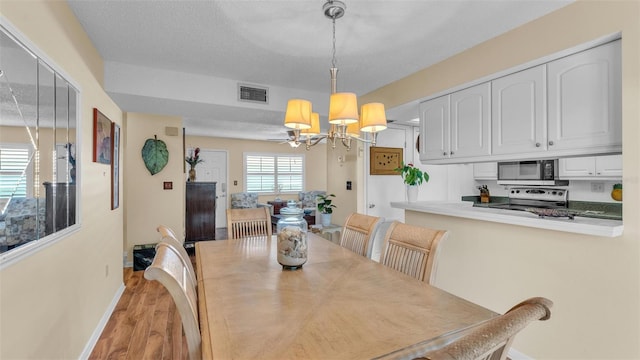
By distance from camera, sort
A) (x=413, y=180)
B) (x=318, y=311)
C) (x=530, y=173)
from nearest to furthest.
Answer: (x=318, y=311)
(x=413, y=180)
(x=530, y=173)

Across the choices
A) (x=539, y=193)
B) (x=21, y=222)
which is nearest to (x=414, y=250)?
(x=21, y=222)

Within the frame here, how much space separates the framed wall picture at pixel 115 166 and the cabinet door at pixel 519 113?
3.35 m

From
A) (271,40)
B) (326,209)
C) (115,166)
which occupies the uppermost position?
(271,40)

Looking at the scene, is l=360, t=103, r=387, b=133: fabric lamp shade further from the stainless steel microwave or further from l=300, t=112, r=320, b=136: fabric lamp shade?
the stainless steel microwave

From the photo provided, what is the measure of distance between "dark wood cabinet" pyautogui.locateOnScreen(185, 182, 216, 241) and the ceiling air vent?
243 centimetres

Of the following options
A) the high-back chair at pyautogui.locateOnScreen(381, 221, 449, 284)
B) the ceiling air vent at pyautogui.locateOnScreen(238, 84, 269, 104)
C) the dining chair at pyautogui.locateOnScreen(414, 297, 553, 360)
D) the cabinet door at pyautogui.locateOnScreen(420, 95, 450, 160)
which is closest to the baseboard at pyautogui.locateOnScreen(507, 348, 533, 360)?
the high-back chair at pyautogui.locateOnScreen(381, 221, 449, 284)

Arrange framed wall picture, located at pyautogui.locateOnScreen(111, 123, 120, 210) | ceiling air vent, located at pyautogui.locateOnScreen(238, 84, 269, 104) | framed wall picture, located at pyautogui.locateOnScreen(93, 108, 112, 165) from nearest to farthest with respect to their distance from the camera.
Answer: framed wall picture, located at pyautogui.locateOnScreen(93, 108, 112, 165) → framed wall picture, located at pyautogui.locateOnScreen(111, 123, 120, 210) → ceiling air vent, located at pyautogui.locateOnScreen(238, 84, 269, 104)

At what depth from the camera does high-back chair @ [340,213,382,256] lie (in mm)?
2066

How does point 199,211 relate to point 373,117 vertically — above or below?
below

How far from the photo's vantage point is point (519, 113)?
7.17 ft

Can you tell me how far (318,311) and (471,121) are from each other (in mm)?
2208

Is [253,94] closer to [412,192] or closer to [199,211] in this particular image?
[412,192]

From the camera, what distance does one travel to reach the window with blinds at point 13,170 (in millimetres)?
1134

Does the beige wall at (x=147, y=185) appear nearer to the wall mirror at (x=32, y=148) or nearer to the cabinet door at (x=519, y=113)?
the wall mirror at (x=32, y=148)
